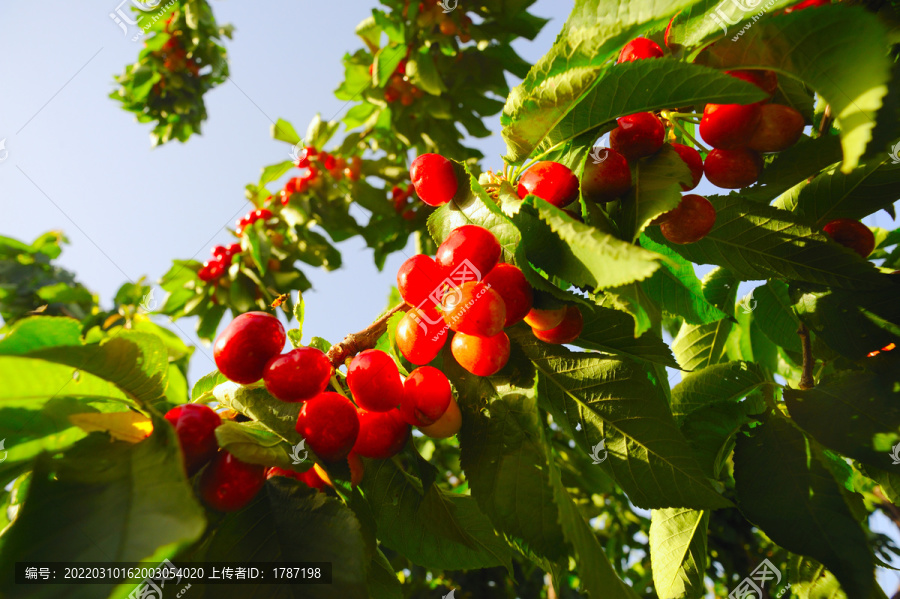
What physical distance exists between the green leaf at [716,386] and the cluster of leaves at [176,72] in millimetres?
4252

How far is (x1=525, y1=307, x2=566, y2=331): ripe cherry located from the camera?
2.66ft

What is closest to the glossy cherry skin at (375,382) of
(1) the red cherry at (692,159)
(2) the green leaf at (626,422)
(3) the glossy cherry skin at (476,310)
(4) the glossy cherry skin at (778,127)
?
(3) the glossy cherry skin at (476,310)

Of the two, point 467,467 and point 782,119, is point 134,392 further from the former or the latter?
point 782,119

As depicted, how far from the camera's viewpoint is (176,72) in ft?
14.0

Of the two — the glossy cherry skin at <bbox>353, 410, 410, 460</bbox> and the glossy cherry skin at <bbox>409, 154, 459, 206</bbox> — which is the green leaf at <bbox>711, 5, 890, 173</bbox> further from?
the glossy cherry skin at <bbox>353, 410, 410, 460</bbox>

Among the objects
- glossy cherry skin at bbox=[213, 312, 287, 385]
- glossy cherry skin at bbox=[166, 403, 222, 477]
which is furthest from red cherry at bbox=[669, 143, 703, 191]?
glossy cherry skin at bbox=[166, 403, 222, 477]

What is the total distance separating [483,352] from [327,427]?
247 mm

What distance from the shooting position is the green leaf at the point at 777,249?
934 millimetres

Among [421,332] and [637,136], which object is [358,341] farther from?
[637,136]

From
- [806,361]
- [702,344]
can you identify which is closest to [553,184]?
[806,361]

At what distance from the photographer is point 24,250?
3.19 meters

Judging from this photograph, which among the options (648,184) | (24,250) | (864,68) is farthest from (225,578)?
(24,250)

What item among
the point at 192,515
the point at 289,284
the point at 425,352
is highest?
the point at 192,515

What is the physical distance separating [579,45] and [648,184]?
220 mm
